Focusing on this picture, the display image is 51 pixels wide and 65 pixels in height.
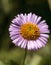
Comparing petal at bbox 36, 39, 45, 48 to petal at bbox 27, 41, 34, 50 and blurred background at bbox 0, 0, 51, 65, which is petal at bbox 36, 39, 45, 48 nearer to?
petal at bbox 27, 41, 34, 50

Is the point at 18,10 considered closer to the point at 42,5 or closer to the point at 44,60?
the point at 42,5

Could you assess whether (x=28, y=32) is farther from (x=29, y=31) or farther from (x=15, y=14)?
(x=15, y=14)

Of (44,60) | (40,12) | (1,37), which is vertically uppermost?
(40,12)

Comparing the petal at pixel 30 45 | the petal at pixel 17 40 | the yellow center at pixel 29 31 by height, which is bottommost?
the petal at pixel 30 45

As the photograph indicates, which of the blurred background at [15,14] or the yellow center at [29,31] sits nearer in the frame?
the yellow center at [29,31]

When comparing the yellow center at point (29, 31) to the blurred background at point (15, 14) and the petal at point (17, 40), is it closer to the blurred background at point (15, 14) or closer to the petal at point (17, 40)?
the petal at point (17, 40)

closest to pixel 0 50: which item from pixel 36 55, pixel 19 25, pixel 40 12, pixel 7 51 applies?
pixel 7 51

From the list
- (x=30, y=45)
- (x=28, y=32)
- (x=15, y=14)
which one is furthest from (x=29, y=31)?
(x=15, y=14)

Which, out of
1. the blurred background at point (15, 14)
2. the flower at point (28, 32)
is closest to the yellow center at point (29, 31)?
the flower at point (28, 32)
